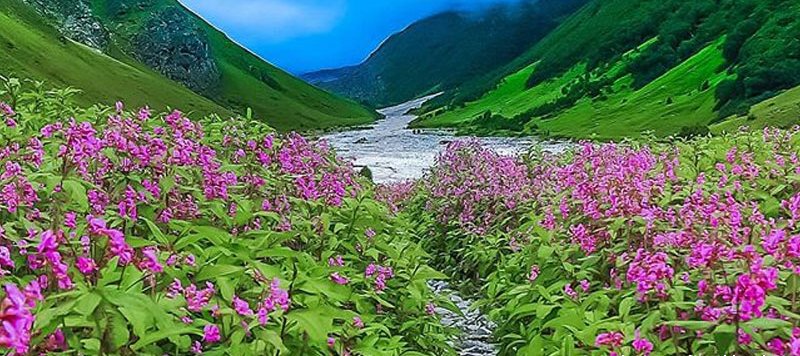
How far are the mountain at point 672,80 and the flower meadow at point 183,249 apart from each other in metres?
58.4

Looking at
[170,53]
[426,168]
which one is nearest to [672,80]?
[426,168]

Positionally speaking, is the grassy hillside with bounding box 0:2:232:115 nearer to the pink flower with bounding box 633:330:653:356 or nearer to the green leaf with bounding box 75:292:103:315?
the pink flower with bounding box 633:330:653:356

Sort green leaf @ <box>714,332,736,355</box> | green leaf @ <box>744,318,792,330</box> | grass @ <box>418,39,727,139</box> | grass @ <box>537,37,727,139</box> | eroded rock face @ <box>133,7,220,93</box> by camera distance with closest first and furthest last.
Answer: green leaf @ <box>744,318,792,330</box>, green leaf @ <box>714,332,736,355</box>, grass @ <box>537,37,727,139</box>, grass @ <box>418,39,727,139</box>, eroded rock face @ <box>133,7,220,93</box>

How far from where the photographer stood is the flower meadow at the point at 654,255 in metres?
4.80

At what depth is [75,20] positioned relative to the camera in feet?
501

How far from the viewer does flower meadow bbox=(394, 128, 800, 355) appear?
4.80 m

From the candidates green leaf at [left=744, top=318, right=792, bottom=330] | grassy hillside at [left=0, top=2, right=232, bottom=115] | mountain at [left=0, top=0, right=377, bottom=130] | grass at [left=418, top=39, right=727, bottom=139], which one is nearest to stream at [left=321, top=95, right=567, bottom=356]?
green leaf at [left=744, top=318, right=792, bottom=330]

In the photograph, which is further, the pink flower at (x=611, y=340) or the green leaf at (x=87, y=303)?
the pink flower at (x=611, y=340)

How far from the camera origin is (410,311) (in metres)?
7.67

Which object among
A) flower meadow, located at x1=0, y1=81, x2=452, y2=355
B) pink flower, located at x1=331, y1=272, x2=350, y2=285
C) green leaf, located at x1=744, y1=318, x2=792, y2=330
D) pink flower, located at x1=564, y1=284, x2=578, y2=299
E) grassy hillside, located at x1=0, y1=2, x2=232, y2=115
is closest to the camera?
flower meadow, located at x1=0, y1=81, x2=452, y2=355

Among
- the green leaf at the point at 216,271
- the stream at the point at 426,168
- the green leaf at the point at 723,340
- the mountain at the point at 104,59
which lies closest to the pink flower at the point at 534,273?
the stream at the point at 426,168

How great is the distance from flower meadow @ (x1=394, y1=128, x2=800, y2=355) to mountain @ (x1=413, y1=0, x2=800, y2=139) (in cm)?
5332

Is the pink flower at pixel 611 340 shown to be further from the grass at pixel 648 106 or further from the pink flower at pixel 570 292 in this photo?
the grass at pixel 648 106

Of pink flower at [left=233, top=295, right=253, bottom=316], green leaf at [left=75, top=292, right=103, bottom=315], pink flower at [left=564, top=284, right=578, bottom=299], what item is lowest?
pink flower at [left=564, top=284, right=578, bottom=299]
